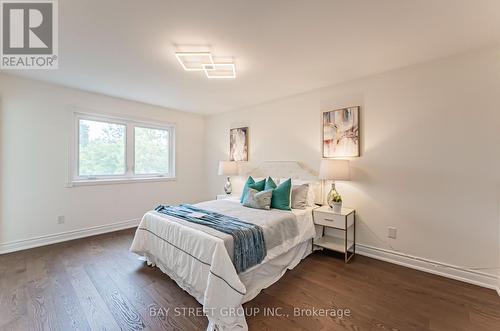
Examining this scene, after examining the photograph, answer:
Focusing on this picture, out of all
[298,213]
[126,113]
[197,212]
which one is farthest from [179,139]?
[298,213]

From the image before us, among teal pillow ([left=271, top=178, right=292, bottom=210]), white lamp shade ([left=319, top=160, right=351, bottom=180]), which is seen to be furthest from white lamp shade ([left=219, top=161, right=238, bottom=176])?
white lamp shade ([left=319, top=160, right=351, bottom=180])

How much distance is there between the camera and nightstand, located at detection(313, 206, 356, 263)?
267 cm

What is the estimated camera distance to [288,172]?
361 cm

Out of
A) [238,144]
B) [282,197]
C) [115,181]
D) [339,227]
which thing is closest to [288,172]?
[282,197]

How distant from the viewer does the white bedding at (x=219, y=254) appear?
161 centimetres

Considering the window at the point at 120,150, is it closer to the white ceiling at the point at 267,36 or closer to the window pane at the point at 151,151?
the window pane at the point at 151,151

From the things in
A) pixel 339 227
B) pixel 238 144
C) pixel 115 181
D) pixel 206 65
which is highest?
pixel 206 65

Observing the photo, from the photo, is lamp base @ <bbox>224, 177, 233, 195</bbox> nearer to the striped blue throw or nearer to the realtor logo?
the striped blue throw

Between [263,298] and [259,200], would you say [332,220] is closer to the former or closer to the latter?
[259,200]

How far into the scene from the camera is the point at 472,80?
2.23m

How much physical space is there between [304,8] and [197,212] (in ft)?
7.53

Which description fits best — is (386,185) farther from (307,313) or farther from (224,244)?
(224,244)

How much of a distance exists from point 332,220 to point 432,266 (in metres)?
1.18

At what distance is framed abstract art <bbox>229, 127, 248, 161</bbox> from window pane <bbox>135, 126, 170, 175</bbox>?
147 cm
